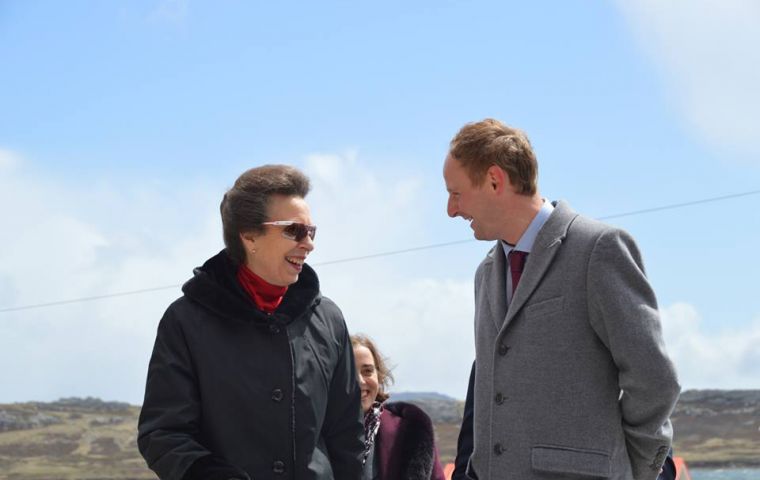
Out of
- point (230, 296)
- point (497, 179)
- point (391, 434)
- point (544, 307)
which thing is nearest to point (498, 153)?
point (497, 179)

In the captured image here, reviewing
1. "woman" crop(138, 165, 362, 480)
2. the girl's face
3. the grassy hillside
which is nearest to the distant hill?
the grassy hillside

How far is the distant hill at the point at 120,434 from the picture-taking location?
12.8 m

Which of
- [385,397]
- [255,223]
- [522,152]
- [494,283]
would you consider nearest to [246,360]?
[255,223]

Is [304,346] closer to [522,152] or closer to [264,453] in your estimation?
[264,453]

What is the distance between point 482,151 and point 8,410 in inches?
532

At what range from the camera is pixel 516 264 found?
2713mm

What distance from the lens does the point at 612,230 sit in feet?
8.41

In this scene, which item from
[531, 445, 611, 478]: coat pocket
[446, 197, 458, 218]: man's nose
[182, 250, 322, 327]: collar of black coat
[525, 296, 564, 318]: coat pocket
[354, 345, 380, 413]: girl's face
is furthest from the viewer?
[354, 345, 380, 413]: girl's face

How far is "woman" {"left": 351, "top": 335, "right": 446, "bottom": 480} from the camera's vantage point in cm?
381

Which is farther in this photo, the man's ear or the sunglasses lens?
the sunglasses lens

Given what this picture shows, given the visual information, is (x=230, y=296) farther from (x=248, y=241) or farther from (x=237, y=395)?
(x=237, y=395)

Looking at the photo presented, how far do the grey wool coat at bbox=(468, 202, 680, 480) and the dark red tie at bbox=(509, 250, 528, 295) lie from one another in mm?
62

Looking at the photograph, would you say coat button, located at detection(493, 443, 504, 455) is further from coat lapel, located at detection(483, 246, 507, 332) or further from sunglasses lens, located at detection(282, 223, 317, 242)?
sunglasses lens, located at detection(282, 223, 317, 242)

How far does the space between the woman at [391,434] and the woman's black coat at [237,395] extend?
94 cm
